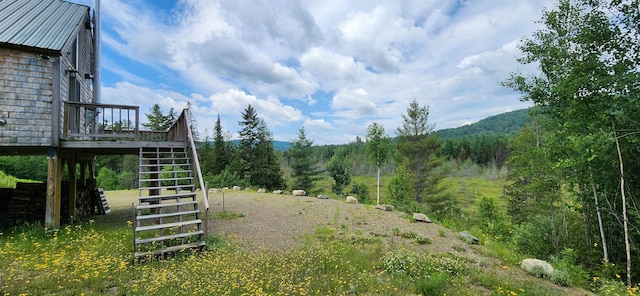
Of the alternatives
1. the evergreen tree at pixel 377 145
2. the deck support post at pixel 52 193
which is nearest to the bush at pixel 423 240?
the deck support post at pixel 52 193

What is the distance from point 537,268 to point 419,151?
18.0 meters

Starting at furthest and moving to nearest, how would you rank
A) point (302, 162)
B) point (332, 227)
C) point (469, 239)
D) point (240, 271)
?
point (302, 162), point (332, 227), point (469, 239), point (240, 271)

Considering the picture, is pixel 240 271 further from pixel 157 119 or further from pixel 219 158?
pixel 157 119

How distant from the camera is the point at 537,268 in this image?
6059mm

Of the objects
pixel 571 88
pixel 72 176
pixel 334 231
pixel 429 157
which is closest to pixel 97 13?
pixel 72 176

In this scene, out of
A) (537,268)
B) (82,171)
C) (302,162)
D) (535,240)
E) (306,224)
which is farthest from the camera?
(302,162)

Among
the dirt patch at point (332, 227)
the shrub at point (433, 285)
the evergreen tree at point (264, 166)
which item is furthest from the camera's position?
the evergreen tree at point (264, 166)

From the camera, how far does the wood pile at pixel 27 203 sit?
881 cm

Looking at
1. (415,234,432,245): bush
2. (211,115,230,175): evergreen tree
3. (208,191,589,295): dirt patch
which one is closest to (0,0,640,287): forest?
(208,191,589,295): dirt patch

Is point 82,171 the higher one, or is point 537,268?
point 82,171

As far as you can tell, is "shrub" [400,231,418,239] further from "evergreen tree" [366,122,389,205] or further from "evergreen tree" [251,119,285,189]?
"evergreen tree" [251,119,285,189]

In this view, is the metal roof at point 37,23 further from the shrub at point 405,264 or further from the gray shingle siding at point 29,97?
the shrub at point 405,264

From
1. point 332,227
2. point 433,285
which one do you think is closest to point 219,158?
point 332,227

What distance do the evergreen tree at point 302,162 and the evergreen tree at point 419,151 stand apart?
42.1ft
